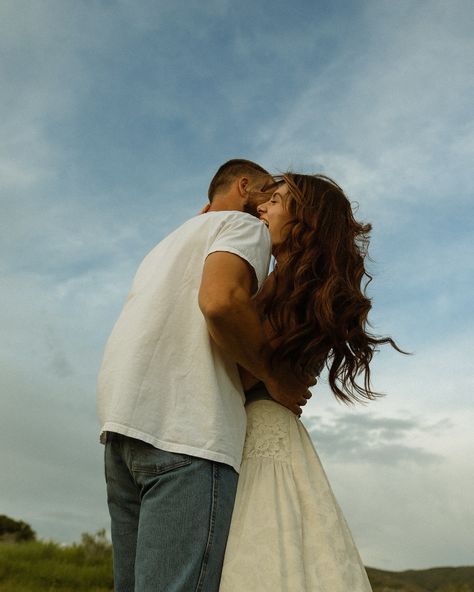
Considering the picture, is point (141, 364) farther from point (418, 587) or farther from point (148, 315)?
point (418, 587)

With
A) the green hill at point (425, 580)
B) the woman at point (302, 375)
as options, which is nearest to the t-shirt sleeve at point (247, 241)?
the woman at point (302, 375)

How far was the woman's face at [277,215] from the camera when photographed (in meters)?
2.61

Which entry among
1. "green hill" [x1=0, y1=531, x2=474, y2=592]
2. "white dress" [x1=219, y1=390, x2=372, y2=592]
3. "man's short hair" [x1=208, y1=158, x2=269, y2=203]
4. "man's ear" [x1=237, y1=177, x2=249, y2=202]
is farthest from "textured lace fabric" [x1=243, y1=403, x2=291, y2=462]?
"green hill" [x1=0, y1=531, x2=474, y2=592]

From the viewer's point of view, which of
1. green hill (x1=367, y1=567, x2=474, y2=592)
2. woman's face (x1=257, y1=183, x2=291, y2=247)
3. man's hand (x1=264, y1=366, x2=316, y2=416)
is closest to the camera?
man's hand (x1=264, y1=366, x2=316, y2=416)

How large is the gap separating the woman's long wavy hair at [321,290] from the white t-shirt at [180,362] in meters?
0.14

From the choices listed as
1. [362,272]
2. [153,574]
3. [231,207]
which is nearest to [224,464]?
[153,574]

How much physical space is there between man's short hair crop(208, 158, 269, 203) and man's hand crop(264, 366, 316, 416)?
1.69 metres

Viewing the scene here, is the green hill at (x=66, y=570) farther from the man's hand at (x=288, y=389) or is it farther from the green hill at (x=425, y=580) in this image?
the man's hand at (x=288, y=389)

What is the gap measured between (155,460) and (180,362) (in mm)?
313

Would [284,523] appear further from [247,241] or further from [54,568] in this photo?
[54,568]

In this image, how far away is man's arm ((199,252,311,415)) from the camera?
212 centimetres

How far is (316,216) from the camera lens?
2576mm

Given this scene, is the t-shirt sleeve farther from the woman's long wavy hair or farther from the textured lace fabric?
the textured lace fabric

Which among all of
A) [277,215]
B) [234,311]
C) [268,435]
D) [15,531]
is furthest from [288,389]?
[15,531]
